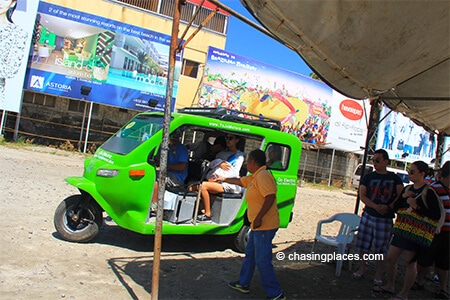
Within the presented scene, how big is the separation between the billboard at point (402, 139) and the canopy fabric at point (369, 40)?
2165cm

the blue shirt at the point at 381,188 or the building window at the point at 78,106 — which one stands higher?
the building window at the point at 78,106

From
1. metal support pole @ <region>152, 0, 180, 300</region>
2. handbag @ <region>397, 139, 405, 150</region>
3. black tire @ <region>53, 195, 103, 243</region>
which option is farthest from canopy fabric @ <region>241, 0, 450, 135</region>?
handbag @ <region>397, 139, 405, 150</region>

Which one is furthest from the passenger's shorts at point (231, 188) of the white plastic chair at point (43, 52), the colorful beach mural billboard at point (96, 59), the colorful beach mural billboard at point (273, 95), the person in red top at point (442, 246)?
the colorful beach mural billboard at point (273, 95)

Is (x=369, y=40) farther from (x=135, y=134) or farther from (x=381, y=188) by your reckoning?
(x=135, y=134)

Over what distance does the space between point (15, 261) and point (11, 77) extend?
584 inches

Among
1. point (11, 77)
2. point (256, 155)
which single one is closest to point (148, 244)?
point (256, 155)

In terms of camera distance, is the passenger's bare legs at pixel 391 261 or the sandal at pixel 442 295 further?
the sandal at pixel 442 295

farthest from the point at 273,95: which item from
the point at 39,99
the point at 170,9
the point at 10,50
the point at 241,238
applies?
the point at 241,238

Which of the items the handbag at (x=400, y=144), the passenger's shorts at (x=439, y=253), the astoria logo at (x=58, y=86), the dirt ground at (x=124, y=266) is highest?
the handbag at (x=400, y=144)

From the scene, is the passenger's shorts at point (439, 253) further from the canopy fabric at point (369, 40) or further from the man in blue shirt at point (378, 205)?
the canopy fabric at point (369, 40)

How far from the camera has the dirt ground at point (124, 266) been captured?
173 inches

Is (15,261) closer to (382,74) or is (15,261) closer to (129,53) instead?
(382,74)

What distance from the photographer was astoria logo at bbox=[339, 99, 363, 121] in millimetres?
Answer: 25683

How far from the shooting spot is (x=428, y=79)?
5676 millimetres
